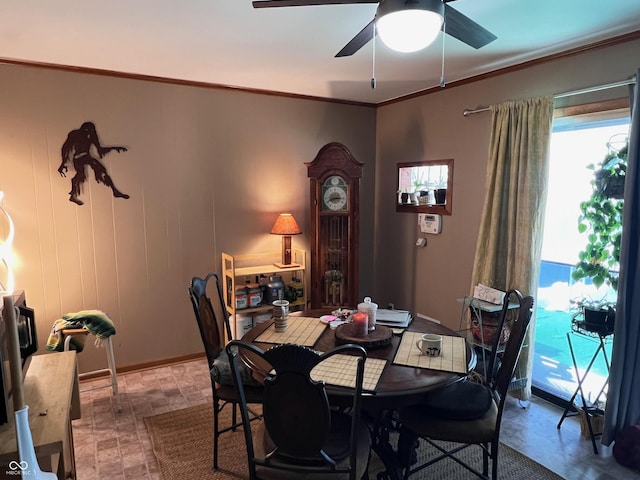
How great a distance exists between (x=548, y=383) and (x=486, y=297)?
83 cm

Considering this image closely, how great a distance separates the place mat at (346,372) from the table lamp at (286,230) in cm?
178

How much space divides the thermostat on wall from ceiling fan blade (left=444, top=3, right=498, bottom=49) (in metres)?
1.90

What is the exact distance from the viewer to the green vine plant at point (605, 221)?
2.36 metres

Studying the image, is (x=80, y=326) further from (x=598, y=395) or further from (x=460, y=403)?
(x=598, y=395)

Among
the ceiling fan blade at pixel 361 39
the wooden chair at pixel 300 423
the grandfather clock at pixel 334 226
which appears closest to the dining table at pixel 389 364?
the wooden chair at pixel 300 423

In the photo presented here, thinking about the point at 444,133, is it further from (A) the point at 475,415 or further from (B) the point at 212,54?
(A) the point at 475,415

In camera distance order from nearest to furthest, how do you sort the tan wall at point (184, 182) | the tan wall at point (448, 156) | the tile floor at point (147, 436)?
the tile floor at point (147, 436), the tan wall at point (448, 156), the tan wall at point (184, 182)

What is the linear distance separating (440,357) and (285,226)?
1.95 metres

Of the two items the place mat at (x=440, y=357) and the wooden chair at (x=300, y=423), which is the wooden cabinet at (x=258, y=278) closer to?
the place mat at (x=440, y=357)

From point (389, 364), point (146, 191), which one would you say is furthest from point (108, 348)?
point (389, 364)

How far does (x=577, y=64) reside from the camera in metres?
2.60

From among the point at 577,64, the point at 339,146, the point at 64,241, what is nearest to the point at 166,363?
the point at 64,241

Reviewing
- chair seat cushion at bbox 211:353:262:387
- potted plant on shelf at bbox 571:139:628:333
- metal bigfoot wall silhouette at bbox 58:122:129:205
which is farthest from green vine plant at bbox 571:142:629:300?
metal bigfoot wall silhouette at bbox 58:122:129:205

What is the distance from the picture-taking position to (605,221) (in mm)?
2432
